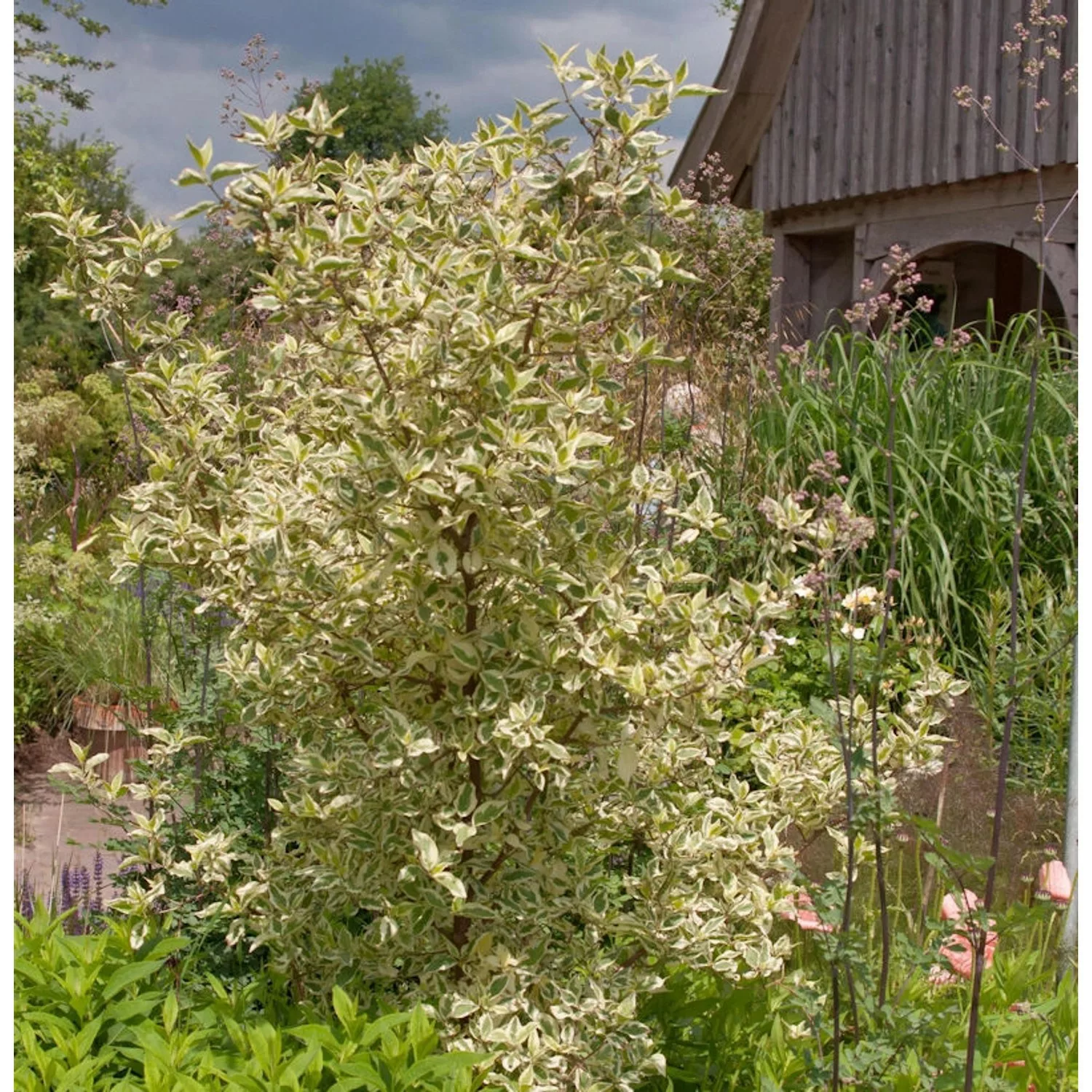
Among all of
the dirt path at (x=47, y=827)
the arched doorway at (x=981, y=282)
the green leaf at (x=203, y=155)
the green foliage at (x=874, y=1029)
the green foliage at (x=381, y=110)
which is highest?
the green foliage at (x=381, y=110)

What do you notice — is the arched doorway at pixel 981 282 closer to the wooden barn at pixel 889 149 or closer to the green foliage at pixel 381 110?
the wooden barn at pixel 889 149

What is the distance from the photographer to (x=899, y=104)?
29.5ft

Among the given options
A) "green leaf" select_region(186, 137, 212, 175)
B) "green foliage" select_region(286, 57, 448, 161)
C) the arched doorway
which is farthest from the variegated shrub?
"green foliage" select_region(286, 57, 448, 161)

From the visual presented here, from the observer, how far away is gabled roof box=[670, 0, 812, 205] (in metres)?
9.88

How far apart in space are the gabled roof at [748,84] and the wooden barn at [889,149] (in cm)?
1

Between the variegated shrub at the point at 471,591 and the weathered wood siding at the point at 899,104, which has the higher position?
the weathered wood siding at the point at 899,104

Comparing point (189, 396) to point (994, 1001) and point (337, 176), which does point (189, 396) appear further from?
point (994, 1001)

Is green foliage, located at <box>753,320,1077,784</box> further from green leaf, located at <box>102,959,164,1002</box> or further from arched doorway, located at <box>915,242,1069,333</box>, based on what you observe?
arched doorway, located at <box>915,242,1069,333</box>

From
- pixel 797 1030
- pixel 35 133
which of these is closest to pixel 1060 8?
pixel 797 1030

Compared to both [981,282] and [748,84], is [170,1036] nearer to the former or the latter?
[748,84]

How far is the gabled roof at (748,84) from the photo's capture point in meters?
9.88

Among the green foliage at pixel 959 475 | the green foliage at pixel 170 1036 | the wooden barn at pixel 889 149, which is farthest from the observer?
the wooden barn at pixel 889 149

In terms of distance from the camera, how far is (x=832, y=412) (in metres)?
6.03

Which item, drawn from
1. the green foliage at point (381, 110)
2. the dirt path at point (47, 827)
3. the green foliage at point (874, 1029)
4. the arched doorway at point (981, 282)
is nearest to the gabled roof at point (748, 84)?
the arched doorway at point (981, 282)
